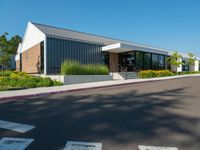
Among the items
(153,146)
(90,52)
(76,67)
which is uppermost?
(90,52)

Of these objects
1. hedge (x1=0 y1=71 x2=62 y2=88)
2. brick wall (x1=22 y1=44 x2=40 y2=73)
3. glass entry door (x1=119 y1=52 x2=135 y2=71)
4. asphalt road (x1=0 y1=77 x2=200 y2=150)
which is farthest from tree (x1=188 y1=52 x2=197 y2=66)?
asphalt road (x1=0 y1=77 x2=200 y2=150)

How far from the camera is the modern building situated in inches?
876

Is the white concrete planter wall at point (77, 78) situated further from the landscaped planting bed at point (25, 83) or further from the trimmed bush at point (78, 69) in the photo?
the landscaped planting bed at point (25, 83)

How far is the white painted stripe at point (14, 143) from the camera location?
3.91 metres

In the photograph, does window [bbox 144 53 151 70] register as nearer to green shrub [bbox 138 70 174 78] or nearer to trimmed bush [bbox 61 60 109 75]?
green shrub [bbox 138 70 174 78]

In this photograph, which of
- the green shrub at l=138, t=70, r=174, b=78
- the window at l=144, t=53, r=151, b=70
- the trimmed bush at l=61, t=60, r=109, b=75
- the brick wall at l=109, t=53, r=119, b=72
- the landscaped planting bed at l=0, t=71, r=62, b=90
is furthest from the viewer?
the window at l=144, t=53, r=151, b=70

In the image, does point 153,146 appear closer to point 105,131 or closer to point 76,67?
point 105,131

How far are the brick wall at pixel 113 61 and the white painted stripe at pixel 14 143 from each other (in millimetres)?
24787

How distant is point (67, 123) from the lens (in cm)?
563

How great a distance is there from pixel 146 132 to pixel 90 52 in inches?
842

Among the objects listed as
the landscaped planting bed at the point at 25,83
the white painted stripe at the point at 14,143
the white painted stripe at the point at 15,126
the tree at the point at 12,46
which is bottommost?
the white painted stripe at the point at 14,143

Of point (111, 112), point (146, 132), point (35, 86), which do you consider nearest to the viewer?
point (146, 132)

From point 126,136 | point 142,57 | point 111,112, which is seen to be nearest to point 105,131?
point 126,136

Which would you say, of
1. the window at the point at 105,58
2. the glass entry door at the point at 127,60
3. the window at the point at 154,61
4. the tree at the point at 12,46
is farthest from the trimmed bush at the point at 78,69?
the tree at the point at 12,46
